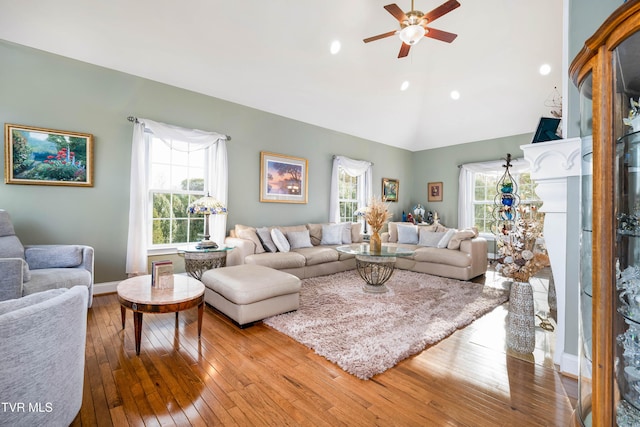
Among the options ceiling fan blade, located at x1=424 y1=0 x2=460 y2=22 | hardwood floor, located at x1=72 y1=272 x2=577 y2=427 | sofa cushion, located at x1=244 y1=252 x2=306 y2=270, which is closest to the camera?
hardwood floor, located at x1=72 y1=272 x2=577 y2=427

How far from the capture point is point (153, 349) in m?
2.28

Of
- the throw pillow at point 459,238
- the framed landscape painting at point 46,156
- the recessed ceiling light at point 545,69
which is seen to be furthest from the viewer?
the recessed ceiling light at point 545,69

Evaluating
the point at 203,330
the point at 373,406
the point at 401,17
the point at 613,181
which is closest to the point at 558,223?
the point at 613,181

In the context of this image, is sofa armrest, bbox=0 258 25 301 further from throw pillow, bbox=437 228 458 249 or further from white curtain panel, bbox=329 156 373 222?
throw pillow, bbox=437 228 458 249

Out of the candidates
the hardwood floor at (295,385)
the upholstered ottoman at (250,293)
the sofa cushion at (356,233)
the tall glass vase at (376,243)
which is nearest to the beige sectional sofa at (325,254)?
the sofa cushion at (356,233)

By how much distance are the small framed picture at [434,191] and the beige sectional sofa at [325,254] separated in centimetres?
243

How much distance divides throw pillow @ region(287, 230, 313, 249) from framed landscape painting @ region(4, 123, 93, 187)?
9.13 ft

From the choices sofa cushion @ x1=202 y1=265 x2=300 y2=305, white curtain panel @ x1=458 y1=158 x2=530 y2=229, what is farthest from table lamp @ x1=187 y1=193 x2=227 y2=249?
white curtain panel @ x1=458 y1=158 x2=530 y2=229

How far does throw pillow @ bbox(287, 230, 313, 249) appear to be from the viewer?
4.83 m

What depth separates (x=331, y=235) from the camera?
17.7 ft

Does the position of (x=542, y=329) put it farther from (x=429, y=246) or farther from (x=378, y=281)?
(x=429, y=246)

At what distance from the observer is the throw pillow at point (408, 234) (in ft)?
18.9

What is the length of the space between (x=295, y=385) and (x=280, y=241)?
9.32ft

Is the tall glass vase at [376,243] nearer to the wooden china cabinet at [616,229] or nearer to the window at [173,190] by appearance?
the window at [173,190]
